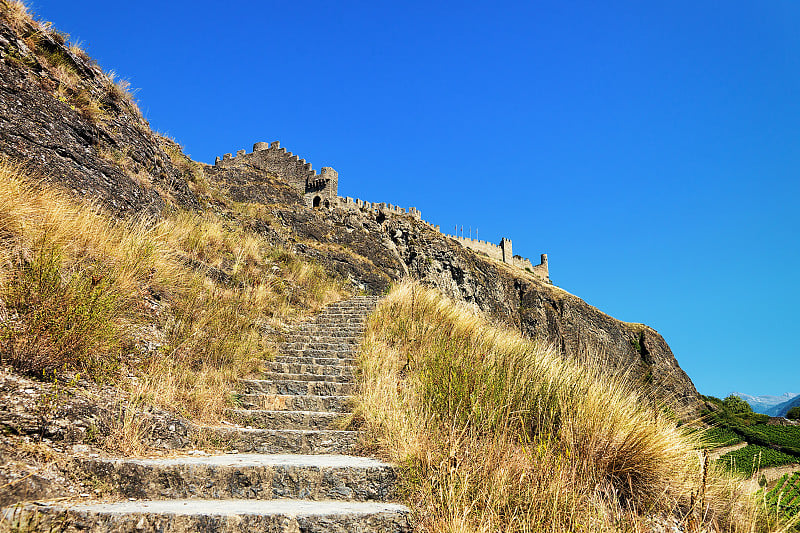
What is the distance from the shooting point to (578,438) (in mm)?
3268

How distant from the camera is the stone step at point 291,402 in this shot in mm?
5016

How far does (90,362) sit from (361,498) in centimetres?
253

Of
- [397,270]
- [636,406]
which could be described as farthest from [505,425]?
[397,270]

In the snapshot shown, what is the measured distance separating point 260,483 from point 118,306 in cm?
239

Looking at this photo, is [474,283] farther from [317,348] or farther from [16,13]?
[16,13]

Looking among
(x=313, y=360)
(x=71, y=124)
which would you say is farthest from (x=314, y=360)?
(x=71, y=124)

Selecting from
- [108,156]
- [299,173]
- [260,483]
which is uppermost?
[299,173]

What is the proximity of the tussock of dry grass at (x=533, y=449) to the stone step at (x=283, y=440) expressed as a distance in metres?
0.31

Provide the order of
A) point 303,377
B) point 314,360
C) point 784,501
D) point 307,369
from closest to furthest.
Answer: point 784,501
point 303,377
point 307,369
point 314,360

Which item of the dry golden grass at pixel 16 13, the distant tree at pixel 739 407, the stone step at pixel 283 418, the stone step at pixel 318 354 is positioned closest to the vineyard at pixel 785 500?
the distant tree at pixel 739 407

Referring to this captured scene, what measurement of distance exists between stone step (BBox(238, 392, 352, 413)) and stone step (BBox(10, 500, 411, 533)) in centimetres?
231

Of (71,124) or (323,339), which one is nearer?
(71,124)

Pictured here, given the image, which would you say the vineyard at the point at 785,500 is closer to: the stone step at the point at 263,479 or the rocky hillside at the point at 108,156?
the rocky hillside at the point at 108,156

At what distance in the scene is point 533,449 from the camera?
3115 mm
